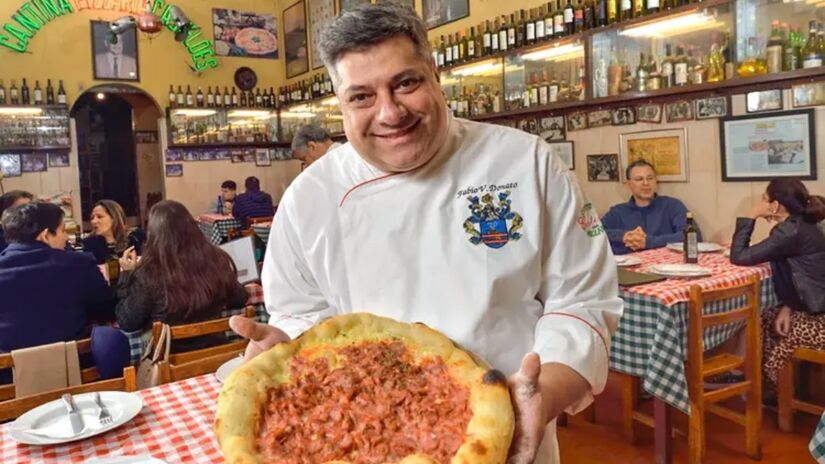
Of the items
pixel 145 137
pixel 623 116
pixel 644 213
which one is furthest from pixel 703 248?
pixel 145 137

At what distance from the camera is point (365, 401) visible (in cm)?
117

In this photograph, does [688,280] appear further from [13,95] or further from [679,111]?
[13,95]

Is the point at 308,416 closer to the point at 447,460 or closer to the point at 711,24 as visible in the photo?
the point at 447,460

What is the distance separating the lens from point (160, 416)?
1.75m

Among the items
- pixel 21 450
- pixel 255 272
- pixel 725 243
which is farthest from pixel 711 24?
pixel 21 450

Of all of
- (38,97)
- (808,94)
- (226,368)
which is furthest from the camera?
(38,97)

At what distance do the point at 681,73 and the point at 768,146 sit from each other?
80 cm

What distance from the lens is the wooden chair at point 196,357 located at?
211 cm

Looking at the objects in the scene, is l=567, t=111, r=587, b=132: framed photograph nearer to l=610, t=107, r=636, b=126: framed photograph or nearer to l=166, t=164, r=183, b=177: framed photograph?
l=610, t=107, r=636, b=126: framed photograph

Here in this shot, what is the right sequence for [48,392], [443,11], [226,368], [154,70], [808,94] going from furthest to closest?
[154,70], [443,11], [808,94], [226,368], [48,392]

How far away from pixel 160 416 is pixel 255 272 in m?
2.25

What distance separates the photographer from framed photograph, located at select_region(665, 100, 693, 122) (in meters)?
4.79

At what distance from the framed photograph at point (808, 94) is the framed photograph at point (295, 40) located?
24.9 ft

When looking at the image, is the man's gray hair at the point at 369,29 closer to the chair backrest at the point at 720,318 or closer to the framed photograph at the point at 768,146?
the chair backrest at the point at 720,318
